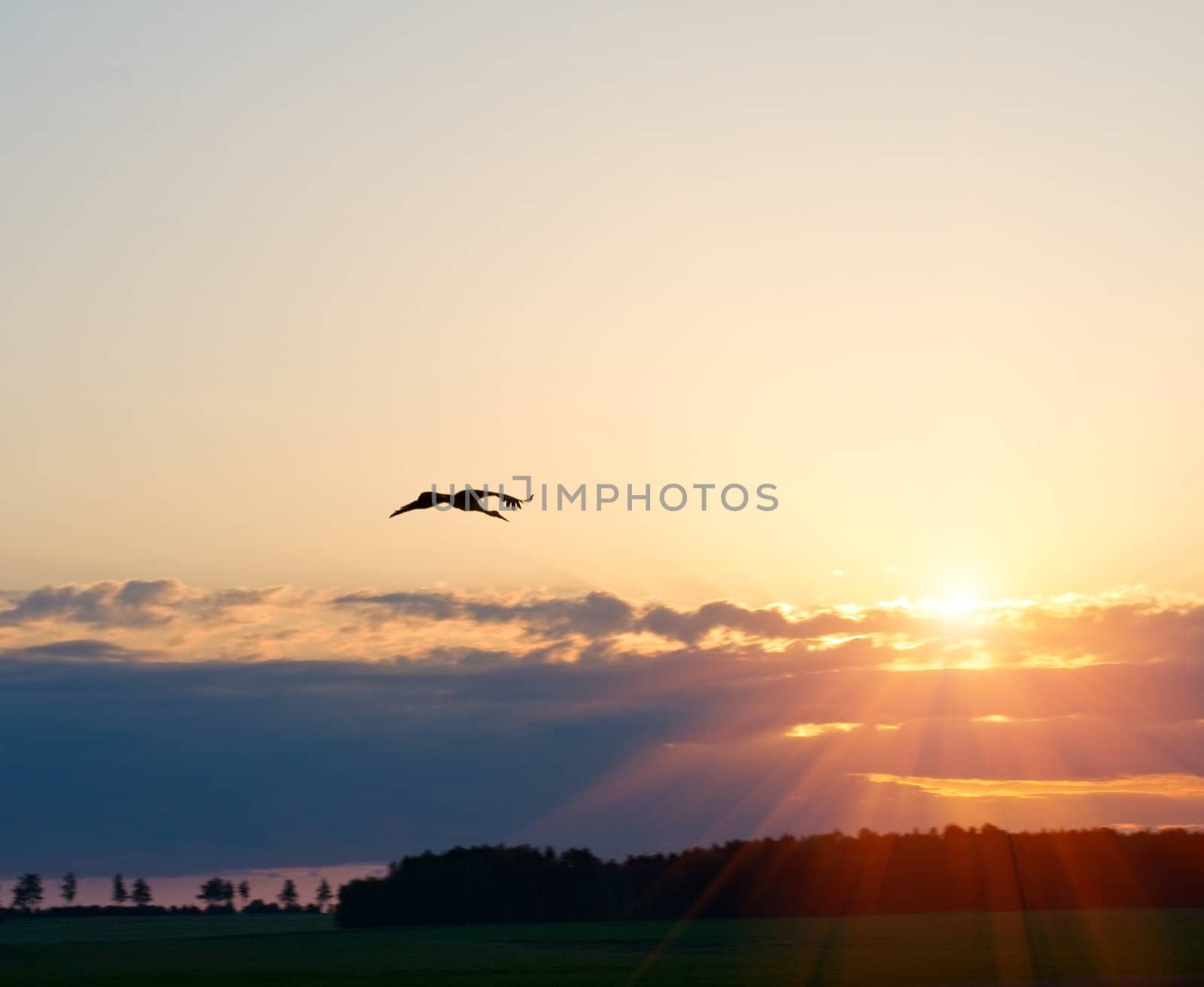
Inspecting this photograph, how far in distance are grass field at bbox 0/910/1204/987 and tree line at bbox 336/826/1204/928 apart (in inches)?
280

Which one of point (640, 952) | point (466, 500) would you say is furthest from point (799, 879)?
point (466, 500)

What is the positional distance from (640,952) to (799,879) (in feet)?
125

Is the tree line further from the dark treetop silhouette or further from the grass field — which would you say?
the dark treetop silhouette

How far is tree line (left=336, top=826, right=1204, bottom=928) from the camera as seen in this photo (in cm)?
11506

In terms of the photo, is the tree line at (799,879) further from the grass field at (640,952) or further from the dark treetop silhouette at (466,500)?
the dark treetop silhouette at (466,500)

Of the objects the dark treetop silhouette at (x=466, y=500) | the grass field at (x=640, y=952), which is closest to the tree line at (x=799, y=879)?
the grass field at (x=640, y=952)

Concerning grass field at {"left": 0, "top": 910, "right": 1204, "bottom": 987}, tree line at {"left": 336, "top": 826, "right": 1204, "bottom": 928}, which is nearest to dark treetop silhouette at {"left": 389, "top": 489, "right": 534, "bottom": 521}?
grass field at {"left": 0, "top": 910, "right": 1204, "bottom": 987}

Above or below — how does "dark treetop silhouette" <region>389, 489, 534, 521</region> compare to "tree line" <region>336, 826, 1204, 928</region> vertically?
above

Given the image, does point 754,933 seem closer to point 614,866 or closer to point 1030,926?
point 1030,926

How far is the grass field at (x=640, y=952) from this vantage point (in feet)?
227

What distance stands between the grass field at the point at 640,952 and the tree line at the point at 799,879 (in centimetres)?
711

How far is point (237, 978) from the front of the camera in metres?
72.6

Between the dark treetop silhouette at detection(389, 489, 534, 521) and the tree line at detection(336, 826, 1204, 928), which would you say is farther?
the tree line at detection(336, 826, 1204, 928)

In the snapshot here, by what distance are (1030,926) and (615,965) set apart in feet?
103
